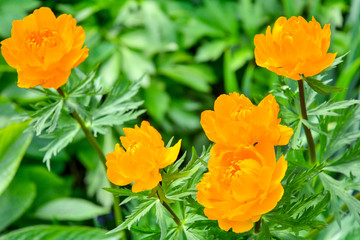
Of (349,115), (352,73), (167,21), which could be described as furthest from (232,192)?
(167,21)

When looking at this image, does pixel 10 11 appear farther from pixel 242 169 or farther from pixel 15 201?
pixel 242 169

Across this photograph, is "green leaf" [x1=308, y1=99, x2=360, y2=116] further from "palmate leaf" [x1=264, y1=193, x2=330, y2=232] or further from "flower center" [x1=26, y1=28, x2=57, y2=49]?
"flower center" [x1=26, y1=28, x2=57, y2=49]

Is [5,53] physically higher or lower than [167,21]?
higher

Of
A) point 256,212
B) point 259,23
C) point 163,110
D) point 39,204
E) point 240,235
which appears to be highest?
point 256,212

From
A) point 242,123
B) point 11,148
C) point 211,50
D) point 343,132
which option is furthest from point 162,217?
point 211,50

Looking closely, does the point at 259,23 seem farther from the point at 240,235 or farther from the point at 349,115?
the point at 240,235

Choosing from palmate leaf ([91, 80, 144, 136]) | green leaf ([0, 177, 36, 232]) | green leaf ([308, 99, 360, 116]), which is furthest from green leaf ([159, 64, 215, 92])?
green leaf ([308, 99, 360, 116])
